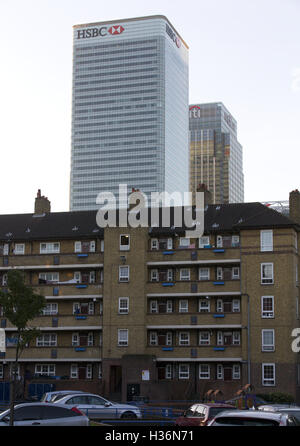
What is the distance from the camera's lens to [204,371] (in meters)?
68.0

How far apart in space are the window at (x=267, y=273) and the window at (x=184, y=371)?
11.5m

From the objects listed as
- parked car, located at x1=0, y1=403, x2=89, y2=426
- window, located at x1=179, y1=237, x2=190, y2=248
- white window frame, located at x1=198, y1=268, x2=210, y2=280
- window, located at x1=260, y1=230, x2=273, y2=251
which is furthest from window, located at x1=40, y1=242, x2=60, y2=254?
parked car, located at x1=0, y1=403, x2=89, y2=426

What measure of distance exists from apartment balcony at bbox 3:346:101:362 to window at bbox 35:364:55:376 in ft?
5.19

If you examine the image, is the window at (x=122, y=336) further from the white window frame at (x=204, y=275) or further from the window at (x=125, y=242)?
the white window frame at (x=204, y=275)

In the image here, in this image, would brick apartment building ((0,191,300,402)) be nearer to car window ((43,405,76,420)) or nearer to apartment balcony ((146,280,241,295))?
apartment balcony ((146,280,241,295))

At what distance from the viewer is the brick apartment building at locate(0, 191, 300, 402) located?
65438mm

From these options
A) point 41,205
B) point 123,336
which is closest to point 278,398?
point 123,336

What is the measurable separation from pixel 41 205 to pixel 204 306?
24.0 metres

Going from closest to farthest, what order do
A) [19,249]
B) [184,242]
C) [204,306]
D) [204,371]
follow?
[204,371]
[204,306]
[184,242]
[19,249]

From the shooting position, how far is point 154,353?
225 feet

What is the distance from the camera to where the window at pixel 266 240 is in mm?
66938

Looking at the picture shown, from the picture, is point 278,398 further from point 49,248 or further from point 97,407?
point 49,248

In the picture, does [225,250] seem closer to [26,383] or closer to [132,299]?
[132,299]
